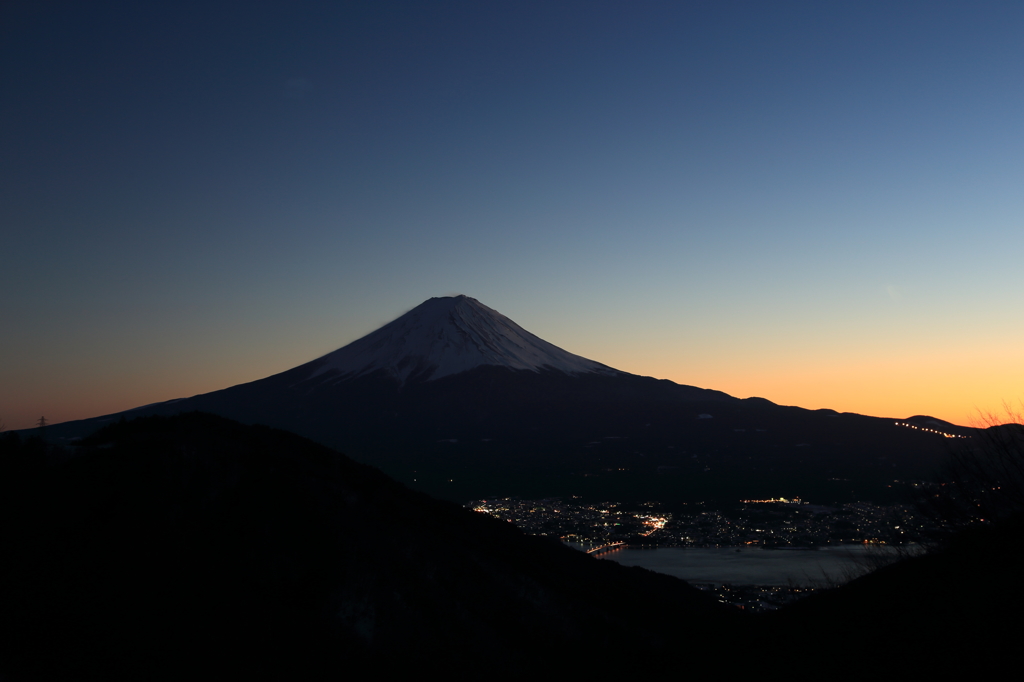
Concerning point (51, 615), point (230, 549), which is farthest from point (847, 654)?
point (51, 615)

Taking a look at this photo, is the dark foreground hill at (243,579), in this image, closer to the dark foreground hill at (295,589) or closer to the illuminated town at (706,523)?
the dark foreground hill at (295,589)

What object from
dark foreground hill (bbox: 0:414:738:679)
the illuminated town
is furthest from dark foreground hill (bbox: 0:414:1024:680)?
the illuminated town

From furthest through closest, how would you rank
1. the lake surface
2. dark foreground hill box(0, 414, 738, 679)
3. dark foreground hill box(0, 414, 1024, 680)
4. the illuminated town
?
the illuminated town → the lake surface → dark foreground hill box(0, 414, 738, 679) → dark foreground hill box(0, 414, 1024, 680)

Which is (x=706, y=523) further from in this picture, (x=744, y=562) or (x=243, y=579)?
Result: (x=243, y=579)

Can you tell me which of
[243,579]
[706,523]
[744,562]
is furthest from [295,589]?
[706,523]

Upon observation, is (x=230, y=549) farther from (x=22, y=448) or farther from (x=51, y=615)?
(x=22, y=448)

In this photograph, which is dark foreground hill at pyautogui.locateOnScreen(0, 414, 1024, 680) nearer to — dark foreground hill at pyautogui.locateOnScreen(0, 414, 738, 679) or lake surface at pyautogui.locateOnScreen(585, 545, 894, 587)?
dark foreground hill at pyautogui.locateOnScreen(0, 414, 738, 679)

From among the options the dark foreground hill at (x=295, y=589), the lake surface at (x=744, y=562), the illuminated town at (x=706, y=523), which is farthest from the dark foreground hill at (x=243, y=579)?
the illuminated town at (x=706, y=523)
